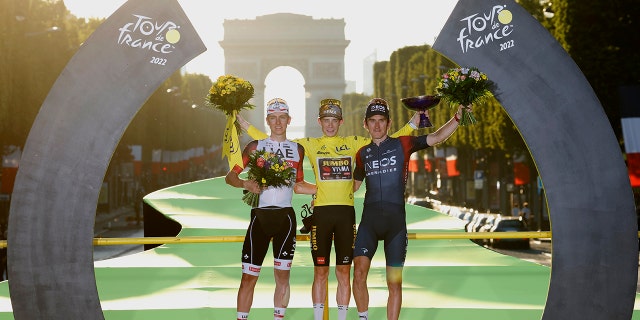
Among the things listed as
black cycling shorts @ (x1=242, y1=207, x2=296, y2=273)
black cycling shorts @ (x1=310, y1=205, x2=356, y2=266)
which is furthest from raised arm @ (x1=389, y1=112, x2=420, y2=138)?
black cycling shorts @ (x1=242, y1=207, x2=296, y2=273)

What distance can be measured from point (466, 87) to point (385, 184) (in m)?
1.25

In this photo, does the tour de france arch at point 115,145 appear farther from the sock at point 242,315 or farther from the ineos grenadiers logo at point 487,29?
the sock at point 242,315

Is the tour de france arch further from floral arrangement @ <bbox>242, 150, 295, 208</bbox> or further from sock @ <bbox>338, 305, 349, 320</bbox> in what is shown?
sock @ <bbox>338, 305, 349, 320</bbox>

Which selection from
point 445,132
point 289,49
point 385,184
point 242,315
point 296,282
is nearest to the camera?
point 242,315

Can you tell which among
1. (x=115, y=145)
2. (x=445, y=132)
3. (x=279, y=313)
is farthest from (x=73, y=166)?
(x=445, y=132)

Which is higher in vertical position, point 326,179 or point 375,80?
point 375,80

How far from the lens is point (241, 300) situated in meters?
10.2

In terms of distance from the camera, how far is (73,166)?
32.9 feet

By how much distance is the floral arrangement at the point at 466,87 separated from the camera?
1012 centimetres

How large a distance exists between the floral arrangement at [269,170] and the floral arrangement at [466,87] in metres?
1.71

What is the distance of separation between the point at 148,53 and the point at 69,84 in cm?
81

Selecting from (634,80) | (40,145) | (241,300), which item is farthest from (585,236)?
(634,80)

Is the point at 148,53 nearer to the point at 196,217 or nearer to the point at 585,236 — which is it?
the point at 585,236

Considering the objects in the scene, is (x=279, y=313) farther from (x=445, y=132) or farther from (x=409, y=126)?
(x=445, y=132)
